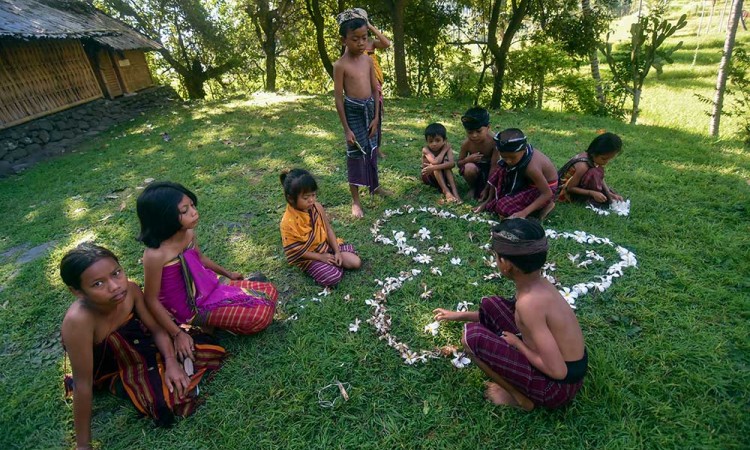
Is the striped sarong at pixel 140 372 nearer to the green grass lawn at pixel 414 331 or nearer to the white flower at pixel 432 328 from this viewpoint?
the green grass lawn at pixel 414 331

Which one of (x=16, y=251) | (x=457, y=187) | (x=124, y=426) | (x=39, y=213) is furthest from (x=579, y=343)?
(x=39, y=213)

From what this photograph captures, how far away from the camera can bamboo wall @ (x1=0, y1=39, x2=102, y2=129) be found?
890 cm

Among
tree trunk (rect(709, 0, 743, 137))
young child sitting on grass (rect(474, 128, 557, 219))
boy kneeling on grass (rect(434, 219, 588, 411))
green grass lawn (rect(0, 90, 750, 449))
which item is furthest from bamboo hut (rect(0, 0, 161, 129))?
tree trunk (rect(709, 0, 743, 137))

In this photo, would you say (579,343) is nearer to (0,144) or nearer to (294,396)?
(294,396)

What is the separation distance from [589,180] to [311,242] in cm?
299

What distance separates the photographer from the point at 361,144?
14.5 ft

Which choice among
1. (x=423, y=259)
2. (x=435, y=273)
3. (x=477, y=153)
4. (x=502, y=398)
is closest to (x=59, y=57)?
(x=477, y=153)

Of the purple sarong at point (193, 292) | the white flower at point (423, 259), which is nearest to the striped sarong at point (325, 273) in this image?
the purple sarong at point (193, 292)

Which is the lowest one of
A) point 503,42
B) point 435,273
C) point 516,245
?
point 435,273

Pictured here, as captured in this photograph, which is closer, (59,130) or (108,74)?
(59,130)

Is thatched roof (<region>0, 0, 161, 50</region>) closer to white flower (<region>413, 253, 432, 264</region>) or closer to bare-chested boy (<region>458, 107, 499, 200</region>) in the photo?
bare-chested boy (<region>458, 107, 499, 200</region>)

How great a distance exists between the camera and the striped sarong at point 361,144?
4297 mm

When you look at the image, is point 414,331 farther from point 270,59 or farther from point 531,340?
point 270,59

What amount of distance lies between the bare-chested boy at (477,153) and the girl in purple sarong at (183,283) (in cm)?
263
